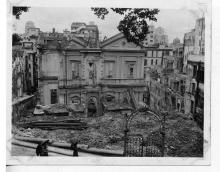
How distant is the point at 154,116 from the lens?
2.43m

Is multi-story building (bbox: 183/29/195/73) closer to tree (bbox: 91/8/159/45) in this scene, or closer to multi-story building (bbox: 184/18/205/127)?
multi-story building (bbox: 184/18/205/127)

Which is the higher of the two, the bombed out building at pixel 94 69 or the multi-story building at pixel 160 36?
the multi-story building at pixel 160 36

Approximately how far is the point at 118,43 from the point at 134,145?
0.69m

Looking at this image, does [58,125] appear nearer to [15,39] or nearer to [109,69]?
[109,69]

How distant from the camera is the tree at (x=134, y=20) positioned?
7.79ft

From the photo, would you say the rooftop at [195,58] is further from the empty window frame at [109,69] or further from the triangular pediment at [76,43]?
the triangular pediment at [76,43]

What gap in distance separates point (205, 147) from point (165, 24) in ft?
2.81

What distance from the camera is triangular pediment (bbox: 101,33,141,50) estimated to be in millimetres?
2412

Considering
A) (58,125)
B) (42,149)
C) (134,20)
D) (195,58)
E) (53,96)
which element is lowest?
(42,149)

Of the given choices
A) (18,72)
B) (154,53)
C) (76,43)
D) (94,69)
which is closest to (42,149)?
(18,72)

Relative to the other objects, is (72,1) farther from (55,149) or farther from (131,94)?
(55,149)

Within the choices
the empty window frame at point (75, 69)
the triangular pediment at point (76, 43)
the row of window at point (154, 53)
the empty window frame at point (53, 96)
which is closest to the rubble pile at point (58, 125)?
the empty window frame at point (53, 96)

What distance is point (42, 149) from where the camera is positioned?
2.38 metres
